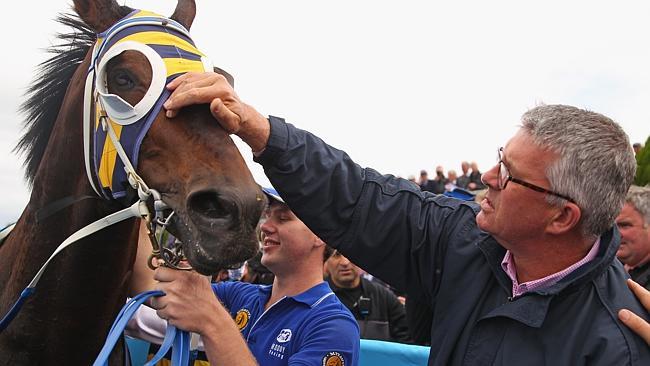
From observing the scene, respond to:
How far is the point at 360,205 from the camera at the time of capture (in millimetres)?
2291

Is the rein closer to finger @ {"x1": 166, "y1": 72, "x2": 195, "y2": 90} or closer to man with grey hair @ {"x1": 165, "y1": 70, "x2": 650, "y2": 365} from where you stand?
finger @ {"x1": 166, "y1": 72, "x2": 195, "y2": 90}

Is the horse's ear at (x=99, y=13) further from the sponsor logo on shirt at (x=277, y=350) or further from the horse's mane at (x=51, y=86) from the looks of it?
the sponsor logo on shirt at (x=277, y=350)

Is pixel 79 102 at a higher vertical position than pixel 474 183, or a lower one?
higher

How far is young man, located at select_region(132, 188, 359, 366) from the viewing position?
214 centimetres

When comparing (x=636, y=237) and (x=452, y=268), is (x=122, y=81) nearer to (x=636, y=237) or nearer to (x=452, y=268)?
(x=452, y=268)

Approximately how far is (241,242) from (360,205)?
0.51 meters

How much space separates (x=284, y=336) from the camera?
269 cm

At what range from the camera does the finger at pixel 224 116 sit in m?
1.98

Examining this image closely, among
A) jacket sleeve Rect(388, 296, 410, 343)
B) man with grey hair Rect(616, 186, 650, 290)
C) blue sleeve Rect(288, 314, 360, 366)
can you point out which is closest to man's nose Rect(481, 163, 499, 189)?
blue sleeve Rect(288, 314, 360, 366)

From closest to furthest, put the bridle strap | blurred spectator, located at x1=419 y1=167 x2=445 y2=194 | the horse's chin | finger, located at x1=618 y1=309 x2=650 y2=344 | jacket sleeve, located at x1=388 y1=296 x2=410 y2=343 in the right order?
finger, located at x1=618 y1=309 x2=650 y2=344 → the horse's chin → the bridle strap → jacket sleeve, located at x1=388 y1=296 x2=410 y2=343 → blurred spectator, located at x1=419 y1=167 x2=445 y2=194

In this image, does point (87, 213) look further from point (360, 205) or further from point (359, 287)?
point (359, 287)

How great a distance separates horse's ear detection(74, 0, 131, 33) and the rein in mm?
119

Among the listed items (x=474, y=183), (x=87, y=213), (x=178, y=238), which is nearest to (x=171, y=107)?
(x=178, y=238)

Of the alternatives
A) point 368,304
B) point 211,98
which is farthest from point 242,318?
point 368,304
